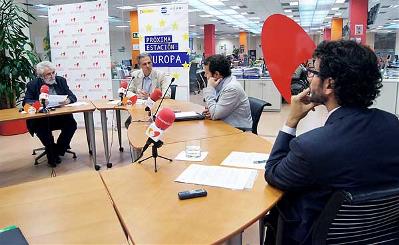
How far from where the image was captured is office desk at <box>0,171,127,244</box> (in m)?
1.09

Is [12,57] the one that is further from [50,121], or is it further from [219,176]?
[219,176]

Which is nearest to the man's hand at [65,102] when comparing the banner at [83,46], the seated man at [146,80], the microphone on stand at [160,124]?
the seated man at [146,80]

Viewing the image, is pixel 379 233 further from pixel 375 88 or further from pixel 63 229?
pixel 63 229

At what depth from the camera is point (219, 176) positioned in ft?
5.10

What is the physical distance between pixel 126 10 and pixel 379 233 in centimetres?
1063

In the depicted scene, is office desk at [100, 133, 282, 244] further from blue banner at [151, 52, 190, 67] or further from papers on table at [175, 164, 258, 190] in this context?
blue banner at [151, 52, 190, 67]

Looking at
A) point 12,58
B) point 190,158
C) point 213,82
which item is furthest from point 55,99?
point 190,158

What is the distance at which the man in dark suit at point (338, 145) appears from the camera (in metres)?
1.10

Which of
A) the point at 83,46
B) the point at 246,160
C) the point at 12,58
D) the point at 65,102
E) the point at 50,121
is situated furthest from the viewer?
the point at 83,46

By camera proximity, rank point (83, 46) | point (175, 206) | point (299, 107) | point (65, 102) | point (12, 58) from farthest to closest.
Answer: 1. point (83, 46)
2. point (12, 58)
3. point (65, 102)
4. point (299, 107)
5. point (175, 206)

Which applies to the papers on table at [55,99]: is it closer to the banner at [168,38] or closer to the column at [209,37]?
the banner at [168,38]

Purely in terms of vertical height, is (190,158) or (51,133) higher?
(190,158)

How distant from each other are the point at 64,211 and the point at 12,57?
15.4ft

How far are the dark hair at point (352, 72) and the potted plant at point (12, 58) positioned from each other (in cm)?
508
